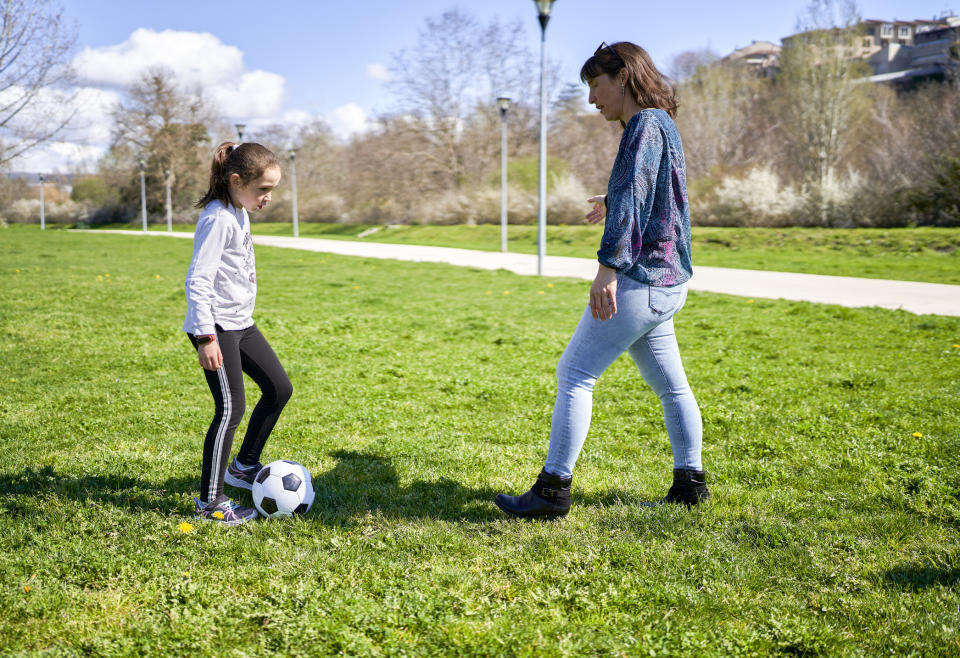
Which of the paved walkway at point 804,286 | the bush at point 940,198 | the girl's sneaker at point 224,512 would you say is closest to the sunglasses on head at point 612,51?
the girl's sneaker at point 224,512

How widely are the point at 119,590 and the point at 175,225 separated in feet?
192

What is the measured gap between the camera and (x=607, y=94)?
10.5ft

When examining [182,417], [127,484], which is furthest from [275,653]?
[182,417]

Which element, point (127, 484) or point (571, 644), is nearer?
point (571, 644)

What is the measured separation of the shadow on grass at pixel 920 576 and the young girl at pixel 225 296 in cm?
282

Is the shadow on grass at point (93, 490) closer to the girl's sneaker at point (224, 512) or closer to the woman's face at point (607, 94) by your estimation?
the girl's sneaker at point (224, 512)

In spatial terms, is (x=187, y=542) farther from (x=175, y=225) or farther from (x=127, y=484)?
(x=175, y=225)

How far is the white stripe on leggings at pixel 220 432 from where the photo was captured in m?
3.39

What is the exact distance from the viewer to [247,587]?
280 centimetres

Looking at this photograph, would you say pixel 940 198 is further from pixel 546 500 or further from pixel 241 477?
pixel 241 477

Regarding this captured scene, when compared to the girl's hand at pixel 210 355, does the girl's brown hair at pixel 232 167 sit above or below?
above

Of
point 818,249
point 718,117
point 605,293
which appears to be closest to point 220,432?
point 605,293

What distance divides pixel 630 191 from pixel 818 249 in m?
20.2

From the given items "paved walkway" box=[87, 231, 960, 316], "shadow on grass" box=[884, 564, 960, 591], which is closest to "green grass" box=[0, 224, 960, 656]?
"shadow on grass" box=[884, 564, 960, 591]
